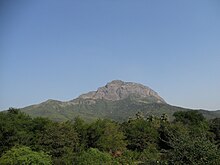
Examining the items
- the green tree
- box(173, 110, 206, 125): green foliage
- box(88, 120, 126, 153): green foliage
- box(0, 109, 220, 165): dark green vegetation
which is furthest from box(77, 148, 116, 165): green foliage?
box(173, 110, 206, 125): green foliage

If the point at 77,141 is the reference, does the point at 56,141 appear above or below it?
above

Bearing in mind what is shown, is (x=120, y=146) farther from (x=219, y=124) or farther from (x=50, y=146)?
(x=219, y=124)

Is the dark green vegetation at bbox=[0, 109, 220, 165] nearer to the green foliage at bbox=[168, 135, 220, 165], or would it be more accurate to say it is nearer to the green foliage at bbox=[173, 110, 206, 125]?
the green foliage at bbox=[173, 110, 206, 125]

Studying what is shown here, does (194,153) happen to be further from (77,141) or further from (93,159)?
(77,141)

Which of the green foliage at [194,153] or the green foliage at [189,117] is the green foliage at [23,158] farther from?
the green foliage at [189,117]

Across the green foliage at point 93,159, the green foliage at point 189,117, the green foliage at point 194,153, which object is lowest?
the green foliage at point 93,159

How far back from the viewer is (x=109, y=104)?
654 feet

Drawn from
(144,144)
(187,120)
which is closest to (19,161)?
(144,144)

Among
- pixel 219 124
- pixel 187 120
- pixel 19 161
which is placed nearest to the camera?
pixel 19 161

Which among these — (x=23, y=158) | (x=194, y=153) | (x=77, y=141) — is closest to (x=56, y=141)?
(x=77, y=141)

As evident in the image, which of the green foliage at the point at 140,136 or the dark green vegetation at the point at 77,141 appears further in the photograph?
the green foliage at the point at 140,136

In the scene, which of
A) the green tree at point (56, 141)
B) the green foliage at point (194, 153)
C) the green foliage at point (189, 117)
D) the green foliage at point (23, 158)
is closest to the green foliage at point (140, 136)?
the green tree at point (56, 141)

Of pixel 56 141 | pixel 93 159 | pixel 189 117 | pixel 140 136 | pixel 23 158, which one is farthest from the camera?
pixel 189 117

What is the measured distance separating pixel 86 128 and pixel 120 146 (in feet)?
16.2
